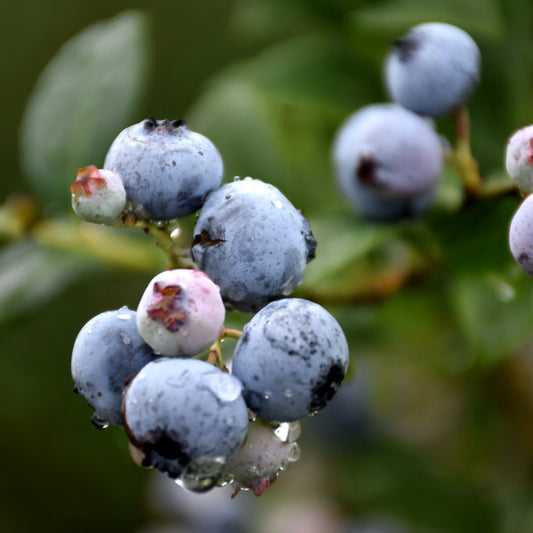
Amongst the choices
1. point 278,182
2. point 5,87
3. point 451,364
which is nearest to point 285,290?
point 278,182

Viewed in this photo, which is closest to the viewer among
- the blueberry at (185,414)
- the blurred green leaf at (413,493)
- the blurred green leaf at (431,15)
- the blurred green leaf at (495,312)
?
the blueberry at (185,414)

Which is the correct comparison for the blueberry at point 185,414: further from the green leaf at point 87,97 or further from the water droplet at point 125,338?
→ the green leaf at point 87,97

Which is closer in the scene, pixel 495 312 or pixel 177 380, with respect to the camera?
pixel 177 380

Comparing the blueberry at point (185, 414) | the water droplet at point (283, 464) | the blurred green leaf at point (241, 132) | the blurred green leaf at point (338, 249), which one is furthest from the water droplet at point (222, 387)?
the blurred green leaf at point (241, 132)

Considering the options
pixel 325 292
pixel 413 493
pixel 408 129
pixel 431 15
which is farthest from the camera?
pixel 413 493

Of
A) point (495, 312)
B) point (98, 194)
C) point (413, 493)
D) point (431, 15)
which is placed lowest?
point (413, 493)

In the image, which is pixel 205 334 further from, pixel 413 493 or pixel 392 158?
pixel 413 493

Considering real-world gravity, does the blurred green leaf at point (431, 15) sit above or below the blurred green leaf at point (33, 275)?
above

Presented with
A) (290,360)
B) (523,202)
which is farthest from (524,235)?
(290,360)
